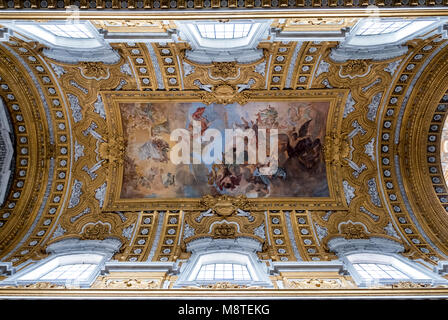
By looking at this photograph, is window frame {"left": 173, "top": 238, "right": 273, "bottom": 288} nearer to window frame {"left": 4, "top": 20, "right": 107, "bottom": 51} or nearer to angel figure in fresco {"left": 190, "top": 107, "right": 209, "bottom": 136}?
angel figure in fresco {"left": 190, "top": 107, "right": 209, "bottom": 136}

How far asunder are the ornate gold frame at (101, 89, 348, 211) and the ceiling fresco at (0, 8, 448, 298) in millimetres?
64

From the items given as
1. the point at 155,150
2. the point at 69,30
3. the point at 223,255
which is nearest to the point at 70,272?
the point at 223,255

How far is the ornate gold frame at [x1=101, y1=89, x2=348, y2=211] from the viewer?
15.1 metres

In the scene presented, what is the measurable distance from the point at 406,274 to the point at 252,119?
9.10m

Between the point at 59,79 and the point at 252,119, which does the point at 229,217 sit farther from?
the point at 59,79

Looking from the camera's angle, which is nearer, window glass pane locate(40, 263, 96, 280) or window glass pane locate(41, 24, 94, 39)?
window glass pane locate(41, 24, 94, 39)

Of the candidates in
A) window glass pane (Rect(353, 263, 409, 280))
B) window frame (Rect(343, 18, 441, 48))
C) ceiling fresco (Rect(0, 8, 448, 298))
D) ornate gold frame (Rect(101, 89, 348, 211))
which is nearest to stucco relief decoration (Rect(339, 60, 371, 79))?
ceiling fresco (Rect(0, 8, 448, 298))

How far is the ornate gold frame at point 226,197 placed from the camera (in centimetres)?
1515

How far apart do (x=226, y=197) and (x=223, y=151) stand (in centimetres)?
233

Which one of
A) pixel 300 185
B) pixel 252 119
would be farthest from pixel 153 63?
pixel 300 185

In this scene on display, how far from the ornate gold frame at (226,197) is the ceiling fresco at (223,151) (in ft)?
0.21

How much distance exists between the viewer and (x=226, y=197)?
15727mm

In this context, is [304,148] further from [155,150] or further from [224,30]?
[155,150]
